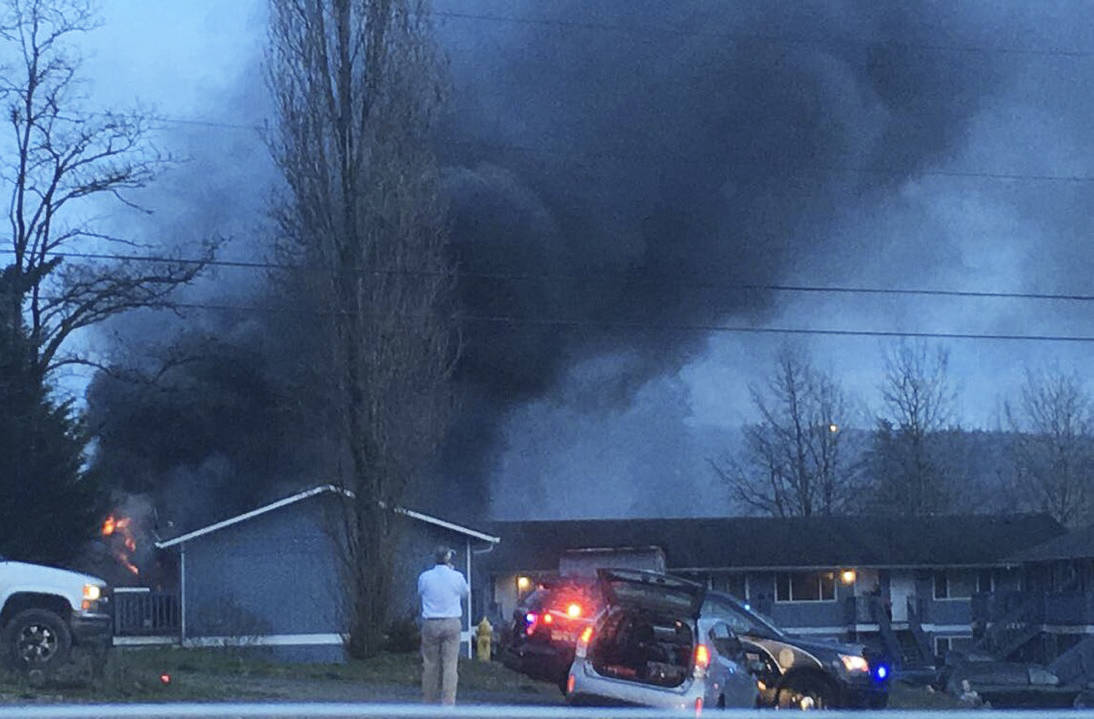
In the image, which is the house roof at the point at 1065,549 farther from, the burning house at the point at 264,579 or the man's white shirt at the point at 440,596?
the man's white shirt at the point at 440,596

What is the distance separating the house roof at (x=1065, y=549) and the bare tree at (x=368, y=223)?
2413 cm

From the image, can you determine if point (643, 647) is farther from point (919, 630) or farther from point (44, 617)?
point (919, 630)

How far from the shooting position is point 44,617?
52.0 feet

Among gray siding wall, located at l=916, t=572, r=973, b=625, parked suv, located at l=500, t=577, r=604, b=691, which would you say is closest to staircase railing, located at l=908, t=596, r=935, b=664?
gray siding wall, located at l=916, t=572, r=973, b=625

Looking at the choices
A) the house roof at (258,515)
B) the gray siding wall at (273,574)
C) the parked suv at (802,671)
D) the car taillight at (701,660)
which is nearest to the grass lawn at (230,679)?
the gray siding wall at (273,574)

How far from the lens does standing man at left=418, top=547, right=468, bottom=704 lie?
1341cm

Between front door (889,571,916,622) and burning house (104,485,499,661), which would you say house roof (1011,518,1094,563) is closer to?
front door (889,571,916,622)

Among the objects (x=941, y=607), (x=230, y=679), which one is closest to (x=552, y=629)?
(x=230, y=679)

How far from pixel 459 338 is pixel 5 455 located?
1030 cm

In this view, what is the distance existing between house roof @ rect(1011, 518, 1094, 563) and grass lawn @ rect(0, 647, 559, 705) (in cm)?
2200

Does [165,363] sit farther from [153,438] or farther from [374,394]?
[374,394]

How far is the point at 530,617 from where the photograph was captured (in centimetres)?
2150

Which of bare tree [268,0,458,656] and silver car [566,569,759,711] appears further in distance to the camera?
bare tree [268,0,458,656]

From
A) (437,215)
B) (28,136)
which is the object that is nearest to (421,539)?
(437,215)
